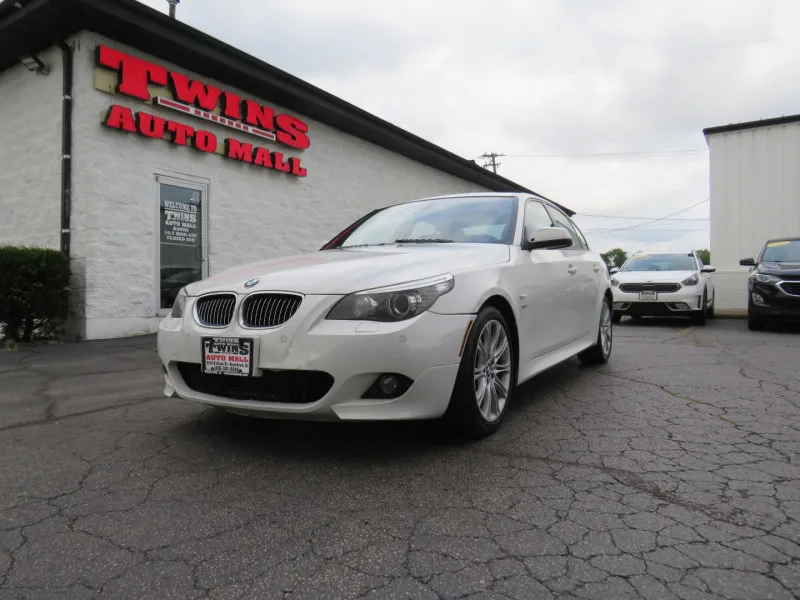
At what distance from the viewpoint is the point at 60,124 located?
7730mm

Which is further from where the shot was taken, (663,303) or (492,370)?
(663,303)

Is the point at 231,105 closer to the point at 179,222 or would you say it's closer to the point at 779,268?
the point at 179,222

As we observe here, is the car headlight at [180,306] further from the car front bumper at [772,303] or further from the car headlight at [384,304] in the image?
the car front bumper at [772,303]

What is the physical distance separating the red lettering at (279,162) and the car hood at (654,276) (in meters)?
6.49

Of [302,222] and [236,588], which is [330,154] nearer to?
[302,222]

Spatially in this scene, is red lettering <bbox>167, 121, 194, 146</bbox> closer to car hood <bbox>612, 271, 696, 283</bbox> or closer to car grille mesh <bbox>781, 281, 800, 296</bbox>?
car hood <bbox>612, 271, 696, 283</bbox>

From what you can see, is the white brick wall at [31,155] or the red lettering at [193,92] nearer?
the white brick wall at [31,155]

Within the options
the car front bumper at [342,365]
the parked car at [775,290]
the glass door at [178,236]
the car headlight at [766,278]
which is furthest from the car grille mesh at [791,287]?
the glass door at [178,236]

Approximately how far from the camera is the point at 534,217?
4.38m

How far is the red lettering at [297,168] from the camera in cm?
1056

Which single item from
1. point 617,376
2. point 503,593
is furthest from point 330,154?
point 503,593

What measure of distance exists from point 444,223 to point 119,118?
572 cm

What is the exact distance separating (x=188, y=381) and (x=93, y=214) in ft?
18.0

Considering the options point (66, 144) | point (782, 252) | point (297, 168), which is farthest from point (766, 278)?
point (66, 144)
